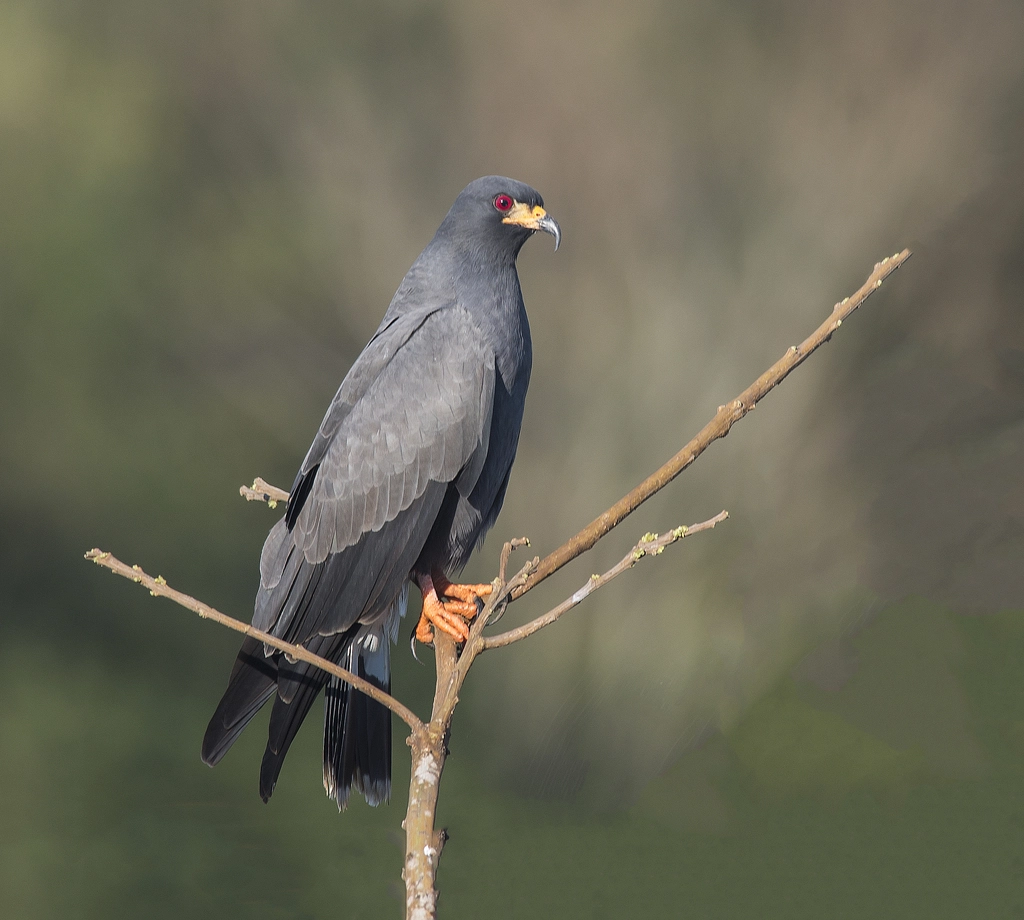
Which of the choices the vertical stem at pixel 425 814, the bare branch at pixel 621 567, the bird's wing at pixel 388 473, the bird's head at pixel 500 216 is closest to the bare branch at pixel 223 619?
the vertical stem at pixel 425 814

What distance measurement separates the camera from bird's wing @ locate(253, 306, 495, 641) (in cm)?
242

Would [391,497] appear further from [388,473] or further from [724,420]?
[724,420]

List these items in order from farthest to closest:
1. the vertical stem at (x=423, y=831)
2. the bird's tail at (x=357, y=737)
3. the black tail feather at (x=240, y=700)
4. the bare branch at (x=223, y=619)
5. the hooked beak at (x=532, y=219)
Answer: the hooked beak at (x=532, y=219)
the bird's tail at (x=357, y=737)
the black tail feather at (x=240, y=700)
the bare branch at (x=223, y=619)
the vertical stem at (x=423, y=831)

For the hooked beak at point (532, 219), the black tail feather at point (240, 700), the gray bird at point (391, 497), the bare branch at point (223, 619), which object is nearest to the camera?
the bare branch at point (223, 619)

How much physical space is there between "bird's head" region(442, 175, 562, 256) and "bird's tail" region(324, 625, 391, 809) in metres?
1.14

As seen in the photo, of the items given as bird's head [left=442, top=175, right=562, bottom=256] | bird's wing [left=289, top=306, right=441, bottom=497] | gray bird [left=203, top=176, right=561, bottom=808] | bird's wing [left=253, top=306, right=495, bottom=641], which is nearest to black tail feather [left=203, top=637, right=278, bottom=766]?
gray bird [left=203, top=176, right=561, bottom=808]

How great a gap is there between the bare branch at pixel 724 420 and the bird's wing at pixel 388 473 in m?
0.71

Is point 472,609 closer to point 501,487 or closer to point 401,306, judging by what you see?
point 501,487

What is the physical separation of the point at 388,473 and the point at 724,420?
3.31ft

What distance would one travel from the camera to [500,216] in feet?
9.00

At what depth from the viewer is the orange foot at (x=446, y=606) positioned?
2.28 metres

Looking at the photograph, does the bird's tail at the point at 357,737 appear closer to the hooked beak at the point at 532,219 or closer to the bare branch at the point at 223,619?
the bare branch at the point at 223,619

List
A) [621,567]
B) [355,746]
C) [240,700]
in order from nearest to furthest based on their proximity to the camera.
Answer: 1. [621,567]
2. [240,700]
3. [355,746]

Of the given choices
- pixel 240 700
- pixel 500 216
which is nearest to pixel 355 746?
pixel 240 700
